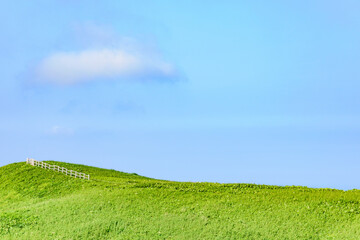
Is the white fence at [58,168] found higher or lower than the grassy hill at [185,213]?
higher

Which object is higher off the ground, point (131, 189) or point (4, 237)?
point (131, 189)

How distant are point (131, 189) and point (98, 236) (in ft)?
38.3

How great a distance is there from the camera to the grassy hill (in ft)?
110

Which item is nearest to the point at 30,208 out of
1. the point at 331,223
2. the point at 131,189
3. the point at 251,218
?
the point at 131,189

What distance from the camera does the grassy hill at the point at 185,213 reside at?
33.5m

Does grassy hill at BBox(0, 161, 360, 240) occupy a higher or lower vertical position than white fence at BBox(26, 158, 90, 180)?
lower

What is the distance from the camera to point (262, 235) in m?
32.8

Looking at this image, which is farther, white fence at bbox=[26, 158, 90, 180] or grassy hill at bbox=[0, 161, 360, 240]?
white fence at bbox=[26, 158, 90, 180]

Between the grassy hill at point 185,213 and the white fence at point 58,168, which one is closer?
the grassy hill at point 185,213

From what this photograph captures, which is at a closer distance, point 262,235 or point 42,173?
point 262,235

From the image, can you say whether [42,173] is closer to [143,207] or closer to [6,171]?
[6,171]

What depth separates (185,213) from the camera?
121 ft

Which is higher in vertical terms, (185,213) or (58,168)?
(58,168)

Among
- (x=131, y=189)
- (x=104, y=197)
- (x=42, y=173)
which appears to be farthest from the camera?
(x=42, y=173)
